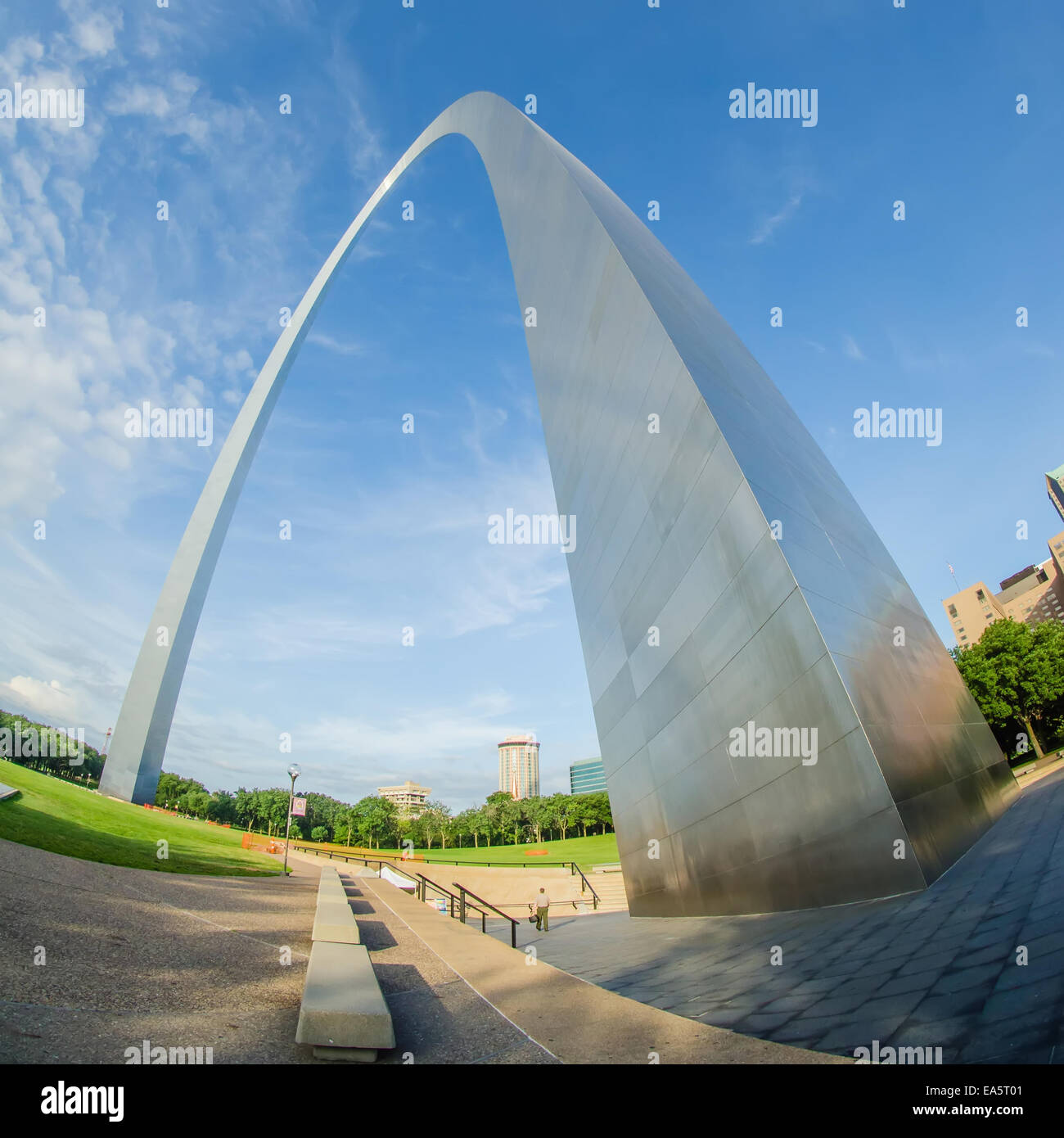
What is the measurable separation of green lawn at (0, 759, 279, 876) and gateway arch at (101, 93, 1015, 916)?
1065cm

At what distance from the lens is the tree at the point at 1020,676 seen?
34.3m

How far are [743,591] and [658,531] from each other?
2435 millimetres

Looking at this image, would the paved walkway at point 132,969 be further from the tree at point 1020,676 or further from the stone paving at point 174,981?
the tree at point 1020,676

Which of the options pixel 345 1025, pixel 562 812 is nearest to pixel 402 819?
pixel 562 812

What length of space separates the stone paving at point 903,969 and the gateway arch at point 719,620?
624 millimetres

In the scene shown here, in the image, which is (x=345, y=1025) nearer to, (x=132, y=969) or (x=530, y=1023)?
(x=530, y=1023)

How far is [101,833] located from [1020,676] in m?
45.9

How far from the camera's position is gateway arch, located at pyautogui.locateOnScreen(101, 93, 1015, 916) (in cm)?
634

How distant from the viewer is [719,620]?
783 centimetres

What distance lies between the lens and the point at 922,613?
11.8 meters

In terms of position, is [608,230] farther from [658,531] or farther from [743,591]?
[743,591]

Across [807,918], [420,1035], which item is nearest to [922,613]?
[807,918]

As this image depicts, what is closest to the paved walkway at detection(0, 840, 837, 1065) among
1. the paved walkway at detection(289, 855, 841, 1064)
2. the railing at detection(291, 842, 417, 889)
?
the paved walkway at detection(289, 855, 841, 1064)

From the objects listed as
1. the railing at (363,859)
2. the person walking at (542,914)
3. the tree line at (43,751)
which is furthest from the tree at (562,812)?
the person walking at (542,914)
